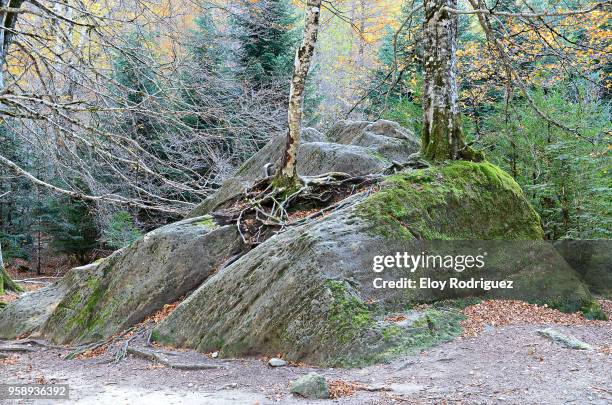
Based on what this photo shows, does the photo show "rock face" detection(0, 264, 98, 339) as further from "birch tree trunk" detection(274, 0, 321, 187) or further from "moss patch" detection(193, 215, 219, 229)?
"birch tree trunk" detection(274, 0, 321, 187)

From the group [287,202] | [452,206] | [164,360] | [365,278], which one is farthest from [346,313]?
[287,202]

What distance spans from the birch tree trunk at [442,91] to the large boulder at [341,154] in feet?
4.12

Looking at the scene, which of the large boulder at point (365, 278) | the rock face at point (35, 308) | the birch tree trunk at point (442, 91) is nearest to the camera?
the large boulder at point (365, 278)

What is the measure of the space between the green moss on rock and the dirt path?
1.43 meters

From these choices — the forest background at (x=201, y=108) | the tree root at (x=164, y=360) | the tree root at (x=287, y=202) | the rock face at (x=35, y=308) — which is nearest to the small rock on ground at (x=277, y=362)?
the tree root at (x=164, y=360)

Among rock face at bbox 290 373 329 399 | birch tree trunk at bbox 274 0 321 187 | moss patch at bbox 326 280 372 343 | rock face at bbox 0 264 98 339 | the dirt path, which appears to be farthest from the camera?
rock face at bbox 0 264 98 339

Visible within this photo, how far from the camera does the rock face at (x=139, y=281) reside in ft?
21.6

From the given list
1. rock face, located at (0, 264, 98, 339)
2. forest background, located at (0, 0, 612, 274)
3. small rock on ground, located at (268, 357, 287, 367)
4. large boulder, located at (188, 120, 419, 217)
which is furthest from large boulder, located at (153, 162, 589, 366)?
rock face, located at (0, 264, 98, 339)

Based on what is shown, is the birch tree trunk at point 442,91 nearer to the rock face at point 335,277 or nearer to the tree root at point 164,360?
the rock face at point 335,277

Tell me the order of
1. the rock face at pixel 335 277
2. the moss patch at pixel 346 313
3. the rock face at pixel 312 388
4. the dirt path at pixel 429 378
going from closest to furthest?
the dirt path at pixel 429 378
the rock face at pixel 312 388
the moss patch at pixel 346 313
the rock face at pixel 335 277

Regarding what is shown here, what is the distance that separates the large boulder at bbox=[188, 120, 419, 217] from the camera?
316 inches

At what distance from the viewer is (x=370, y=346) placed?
417 cm

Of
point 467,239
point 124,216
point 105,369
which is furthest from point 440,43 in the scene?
point 124,216

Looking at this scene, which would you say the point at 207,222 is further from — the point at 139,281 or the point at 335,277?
the point at 335,277
